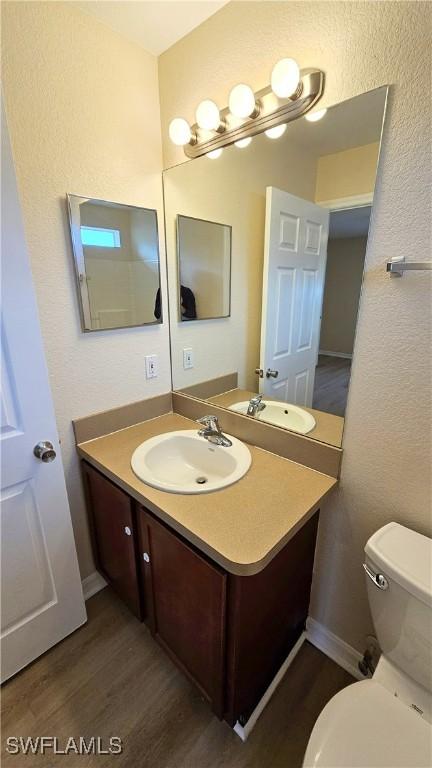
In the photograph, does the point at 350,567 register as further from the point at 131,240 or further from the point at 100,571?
the point at 131,240

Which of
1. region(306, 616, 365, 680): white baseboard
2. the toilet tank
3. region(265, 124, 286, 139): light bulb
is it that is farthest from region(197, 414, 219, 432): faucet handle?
region(265, 124, 286, 139): light bulb

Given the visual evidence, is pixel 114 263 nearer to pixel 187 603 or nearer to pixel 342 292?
pixel 342 292

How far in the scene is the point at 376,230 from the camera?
90 centimetres

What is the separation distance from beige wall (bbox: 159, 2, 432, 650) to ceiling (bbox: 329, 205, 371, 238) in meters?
0.03

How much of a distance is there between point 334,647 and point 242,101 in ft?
6.73

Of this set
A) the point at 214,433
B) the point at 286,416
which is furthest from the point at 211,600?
the point at 286,416

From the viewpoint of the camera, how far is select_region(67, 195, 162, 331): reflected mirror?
124 centimetres

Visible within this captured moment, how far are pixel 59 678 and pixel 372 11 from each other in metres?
2.37

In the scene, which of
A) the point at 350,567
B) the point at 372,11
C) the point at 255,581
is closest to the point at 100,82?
the point at 372,11

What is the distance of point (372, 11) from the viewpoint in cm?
81

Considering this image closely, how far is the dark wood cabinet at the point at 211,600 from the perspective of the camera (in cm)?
91

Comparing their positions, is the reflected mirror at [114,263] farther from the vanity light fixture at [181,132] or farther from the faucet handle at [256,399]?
the faucet handle at [256,399]

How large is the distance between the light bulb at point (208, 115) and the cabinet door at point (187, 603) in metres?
1.42

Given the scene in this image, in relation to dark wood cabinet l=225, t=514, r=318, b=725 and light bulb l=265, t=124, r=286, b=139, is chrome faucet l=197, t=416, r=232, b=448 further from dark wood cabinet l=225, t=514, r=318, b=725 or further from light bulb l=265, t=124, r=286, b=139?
light bulb l=265, t=124, r=286, b=139
